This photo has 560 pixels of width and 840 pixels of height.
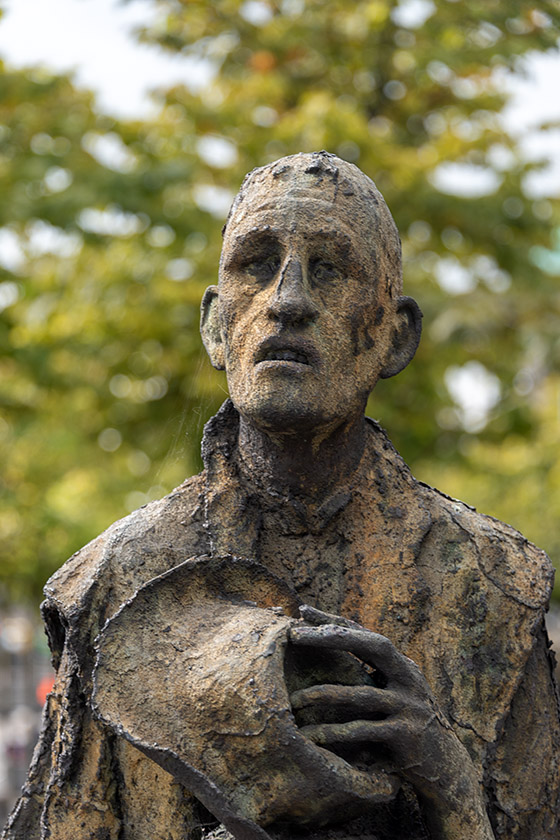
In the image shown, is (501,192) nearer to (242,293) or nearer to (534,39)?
(534,39)

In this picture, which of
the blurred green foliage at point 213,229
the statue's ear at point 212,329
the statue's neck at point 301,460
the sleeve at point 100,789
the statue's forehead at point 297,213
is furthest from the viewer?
the blurred green foliage at point 213,229

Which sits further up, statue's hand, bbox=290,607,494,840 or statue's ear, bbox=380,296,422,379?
statue's ear, bbox=380,296,422,379

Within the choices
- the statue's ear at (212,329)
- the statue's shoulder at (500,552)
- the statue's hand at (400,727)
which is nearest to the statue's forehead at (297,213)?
the statue's ear at (212,329)

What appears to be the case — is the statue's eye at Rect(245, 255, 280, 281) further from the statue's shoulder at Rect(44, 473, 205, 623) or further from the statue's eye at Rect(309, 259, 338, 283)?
the statue's shoulder at Rect(44, 473, 205, 623)

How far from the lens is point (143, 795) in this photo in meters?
3.17

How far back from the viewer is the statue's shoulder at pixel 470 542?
3455mm

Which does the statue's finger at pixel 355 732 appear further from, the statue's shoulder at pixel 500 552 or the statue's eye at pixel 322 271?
the statue's eye at pixel 322 271

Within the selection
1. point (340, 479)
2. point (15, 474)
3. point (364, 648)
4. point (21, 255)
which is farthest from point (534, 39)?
point (364, 648)

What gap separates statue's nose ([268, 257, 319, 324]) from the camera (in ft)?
10.4

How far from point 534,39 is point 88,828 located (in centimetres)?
990

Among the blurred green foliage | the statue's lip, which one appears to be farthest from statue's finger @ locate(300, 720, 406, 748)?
the blurred green foliage

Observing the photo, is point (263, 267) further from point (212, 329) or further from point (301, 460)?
point (301, 460)

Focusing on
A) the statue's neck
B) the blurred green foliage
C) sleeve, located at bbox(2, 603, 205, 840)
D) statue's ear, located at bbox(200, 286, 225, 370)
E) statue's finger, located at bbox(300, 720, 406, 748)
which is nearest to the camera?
statue's finger, located at bbox(300, 720, 406, 748)

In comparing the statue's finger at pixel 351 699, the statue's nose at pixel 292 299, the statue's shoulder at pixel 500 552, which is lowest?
the statue's finger at pixel 351 699
